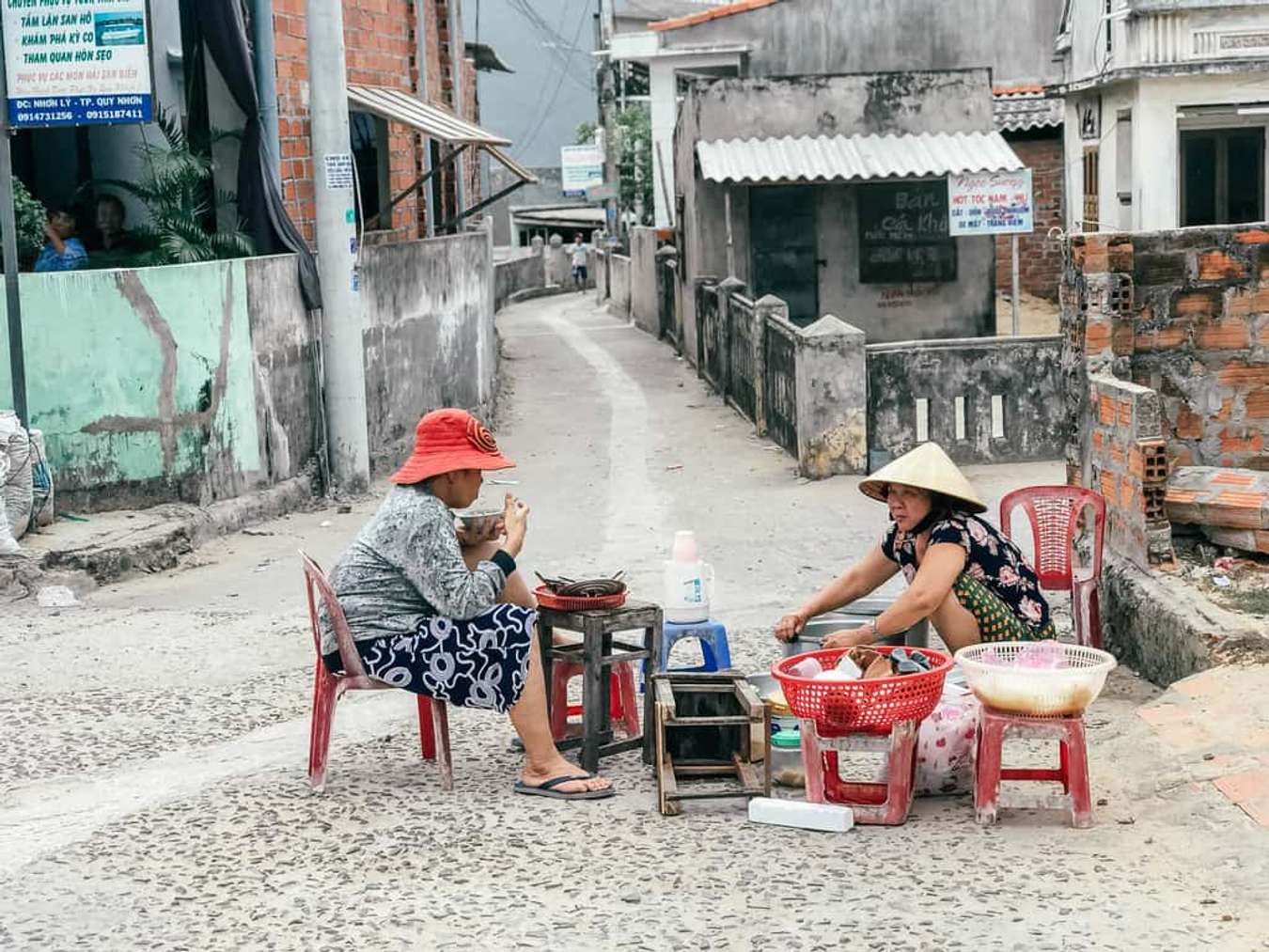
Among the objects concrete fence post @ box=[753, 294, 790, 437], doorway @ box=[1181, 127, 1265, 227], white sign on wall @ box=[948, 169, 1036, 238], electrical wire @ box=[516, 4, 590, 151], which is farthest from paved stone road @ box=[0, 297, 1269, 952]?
electrical wire @ box=[516, 4, 590, 151]

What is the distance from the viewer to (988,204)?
56.9 feet

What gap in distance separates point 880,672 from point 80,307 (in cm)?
688

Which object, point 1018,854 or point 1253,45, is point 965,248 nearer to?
point 1253,45

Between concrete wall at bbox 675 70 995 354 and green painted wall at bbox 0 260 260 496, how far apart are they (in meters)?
11.0

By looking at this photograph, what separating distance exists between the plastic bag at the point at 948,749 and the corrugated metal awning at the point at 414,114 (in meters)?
9.65

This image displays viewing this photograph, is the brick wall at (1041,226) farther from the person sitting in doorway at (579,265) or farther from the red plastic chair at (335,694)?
the red plastic chair at (335,694)

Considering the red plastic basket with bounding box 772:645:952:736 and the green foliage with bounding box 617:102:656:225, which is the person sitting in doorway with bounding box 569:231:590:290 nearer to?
the green foliage with bounding box 617:102:656:225

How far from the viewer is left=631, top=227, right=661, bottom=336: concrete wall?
29688 mm

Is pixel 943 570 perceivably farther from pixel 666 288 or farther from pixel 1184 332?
pixel 666 288

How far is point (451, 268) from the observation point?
16.9m

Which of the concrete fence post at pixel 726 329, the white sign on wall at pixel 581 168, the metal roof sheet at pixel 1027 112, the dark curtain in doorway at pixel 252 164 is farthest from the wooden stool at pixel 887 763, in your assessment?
the white sign on wall at pixel 581 168

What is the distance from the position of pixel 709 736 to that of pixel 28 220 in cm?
781

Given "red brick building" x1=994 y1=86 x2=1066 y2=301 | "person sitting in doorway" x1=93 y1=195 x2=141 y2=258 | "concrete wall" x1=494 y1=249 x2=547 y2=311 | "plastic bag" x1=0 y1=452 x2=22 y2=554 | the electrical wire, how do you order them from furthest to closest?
1. the electrical wire
2. "concrete wall" x1=494 y1=249 x2=547 y2=311
3. "red brick building" x1=994 y1=86 x2=1066 y2=301
4. "person sitting in doorway" x1=93 y1=195 x2=141 y2=258
5. "plastic bag" x1=0 y1=452 x2=22 y2=554

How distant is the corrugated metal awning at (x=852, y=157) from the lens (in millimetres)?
19938
